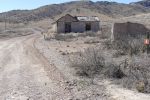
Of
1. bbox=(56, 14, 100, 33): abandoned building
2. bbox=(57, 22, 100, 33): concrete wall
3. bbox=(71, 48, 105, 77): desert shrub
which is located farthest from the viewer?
bbox=(57, 22, 100, 33): concrete wall

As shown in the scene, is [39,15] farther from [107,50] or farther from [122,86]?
[122,86]

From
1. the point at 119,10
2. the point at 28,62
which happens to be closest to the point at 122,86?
the point at 28,62

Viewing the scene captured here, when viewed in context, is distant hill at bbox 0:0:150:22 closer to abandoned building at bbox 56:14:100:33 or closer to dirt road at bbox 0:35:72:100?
abandoned building at bbox 56:14:100:33

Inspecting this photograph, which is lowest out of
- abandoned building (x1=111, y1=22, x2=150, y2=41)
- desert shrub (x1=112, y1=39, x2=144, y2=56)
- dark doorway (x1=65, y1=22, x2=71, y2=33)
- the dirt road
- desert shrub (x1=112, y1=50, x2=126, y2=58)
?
dark doorway (x1=65, y1=22, x2=71, y2=33)

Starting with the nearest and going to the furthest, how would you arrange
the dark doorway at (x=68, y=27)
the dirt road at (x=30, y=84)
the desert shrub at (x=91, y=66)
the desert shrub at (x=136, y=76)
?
the dirt road at (x=30, y=84) < the desert shrub at (x=136, y=76) < the desert shrub at (x=91, y=66) < the dark doorway at (x=68, y=27)

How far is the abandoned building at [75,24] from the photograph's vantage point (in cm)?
5736

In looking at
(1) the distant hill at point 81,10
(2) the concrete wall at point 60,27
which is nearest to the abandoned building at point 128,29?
(2) the concrete wall at point 60,27

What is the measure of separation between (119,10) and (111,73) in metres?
158

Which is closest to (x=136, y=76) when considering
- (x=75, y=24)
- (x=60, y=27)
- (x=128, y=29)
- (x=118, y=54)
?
(x=118, y=54)

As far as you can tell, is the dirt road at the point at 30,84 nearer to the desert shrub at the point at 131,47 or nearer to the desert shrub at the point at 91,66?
the desert shrub at the point at 91,66

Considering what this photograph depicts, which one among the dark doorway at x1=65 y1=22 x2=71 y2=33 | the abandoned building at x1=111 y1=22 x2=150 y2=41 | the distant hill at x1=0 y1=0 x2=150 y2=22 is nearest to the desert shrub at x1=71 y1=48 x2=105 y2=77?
the abandoned building at x1=111 y1=22 x2=150 y2=41

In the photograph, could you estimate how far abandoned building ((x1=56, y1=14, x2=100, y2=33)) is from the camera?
57.4 metres

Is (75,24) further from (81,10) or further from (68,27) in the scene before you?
(81,10)

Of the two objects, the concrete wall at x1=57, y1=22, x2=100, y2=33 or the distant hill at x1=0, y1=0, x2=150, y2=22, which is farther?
the distant hill at x1=0, y1=0, x2=150, y2=22
